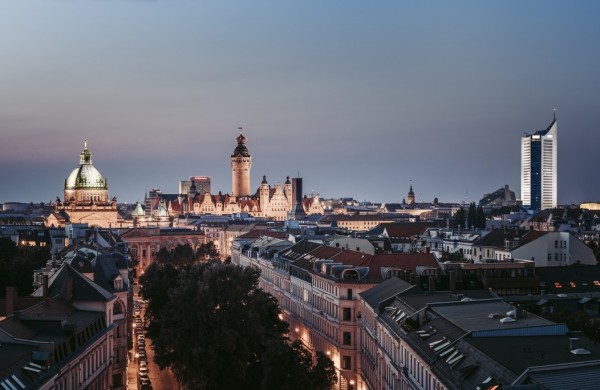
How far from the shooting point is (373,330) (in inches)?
2502

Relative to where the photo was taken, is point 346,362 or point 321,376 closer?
point 321,376

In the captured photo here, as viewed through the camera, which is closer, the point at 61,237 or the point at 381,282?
the point at 381,282

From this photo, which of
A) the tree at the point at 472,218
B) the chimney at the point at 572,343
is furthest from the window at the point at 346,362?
the tree at the point at 472,218

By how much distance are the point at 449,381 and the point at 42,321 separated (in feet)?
80.2

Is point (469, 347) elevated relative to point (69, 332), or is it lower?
elevated

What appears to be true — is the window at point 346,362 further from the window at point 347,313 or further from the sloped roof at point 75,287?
the sloped roof at point 75,287

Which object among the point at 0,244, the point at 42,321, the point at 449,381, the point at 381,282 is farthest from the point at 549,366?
the point at 0,244

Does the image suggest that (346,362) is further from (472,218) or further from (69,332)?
(472,218)

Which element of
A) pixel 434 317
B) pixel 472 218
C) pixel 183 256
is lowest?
pixel 183 256

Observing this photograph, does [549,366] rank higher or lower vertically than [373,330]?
higher

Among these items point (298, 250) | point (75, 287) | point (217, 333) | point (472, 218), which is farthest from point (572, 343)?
point (472, 218)

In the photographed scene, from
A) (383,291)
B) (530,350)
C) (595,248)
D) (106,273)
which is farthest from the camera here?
(595,248)

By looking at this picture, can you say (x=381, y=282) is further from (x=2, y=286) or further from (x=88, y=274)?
(x=2, y=286)

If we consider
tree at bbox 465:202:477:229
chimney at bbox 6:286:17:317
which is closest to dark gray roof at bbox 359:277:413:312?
chimney at bbox 6:286:17:317
